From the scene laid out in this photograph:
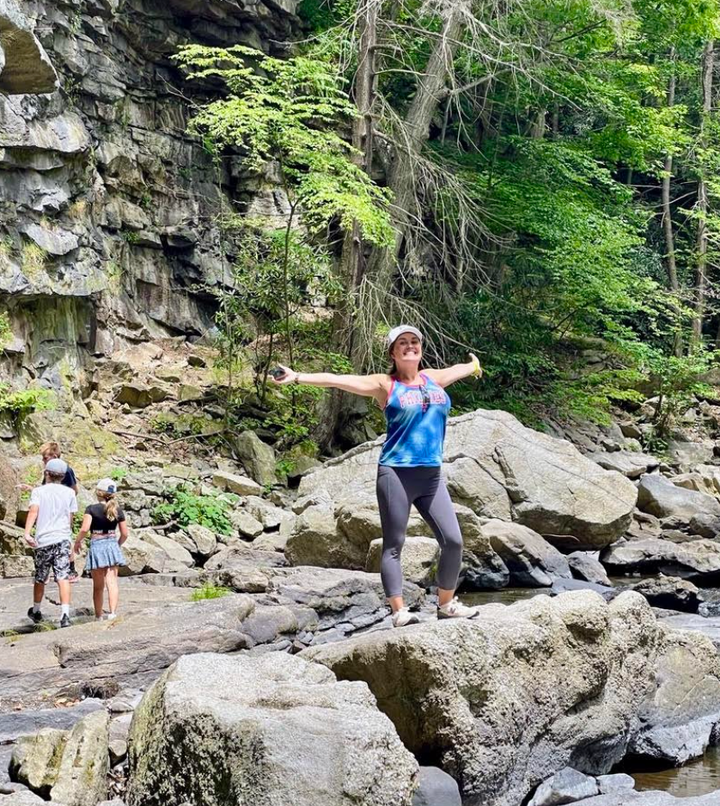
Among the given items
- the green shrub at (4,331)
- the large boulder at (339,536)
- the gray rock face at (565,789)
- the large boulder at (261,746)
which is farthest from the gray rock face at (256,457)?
the large boulder at (261,746)

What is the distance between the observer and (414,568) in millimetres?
10172

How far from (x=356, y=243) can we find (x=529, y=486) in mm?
7140

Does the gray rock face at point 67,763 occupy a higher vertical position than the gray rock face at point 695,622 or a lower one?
higher

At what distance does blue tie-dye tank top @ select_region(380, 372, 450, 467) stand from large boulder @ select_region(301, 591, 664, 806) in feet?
3.19

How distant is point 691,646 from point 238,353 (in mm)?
12983

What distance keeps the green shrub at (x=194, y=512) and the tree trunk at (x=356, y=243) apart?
4668mm

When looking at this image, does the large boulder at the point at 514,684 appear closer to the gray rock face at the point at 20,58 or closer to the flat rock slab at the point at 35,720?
the flat rock slab at the point at 35,720

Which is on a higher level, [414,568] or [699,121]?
[699,121]

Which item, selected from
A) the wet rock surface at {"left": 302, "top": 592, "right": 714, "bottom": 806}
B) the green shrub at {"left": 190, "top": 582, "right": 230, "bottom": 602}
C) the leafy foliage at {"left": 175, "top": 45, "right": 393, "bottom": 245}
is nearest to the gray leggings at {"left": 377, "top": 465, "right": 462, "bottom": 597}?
the wet rock surface at {"left": 302, "top": 592, "right": 714, "bottom": 806}

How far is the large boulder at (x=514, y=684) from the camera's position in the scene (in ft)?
16.1

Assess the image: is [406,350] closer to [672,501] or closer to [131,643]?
[131,643]

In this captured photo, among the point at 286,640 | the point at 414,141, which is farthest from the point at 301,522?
the point at 414,141

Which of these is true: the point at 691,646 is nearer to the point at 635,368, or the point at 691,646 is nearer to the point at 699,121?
the point at 635,368

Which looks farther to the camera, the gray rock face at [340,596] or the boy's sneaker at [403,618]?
the gray rock face at [340,596]
